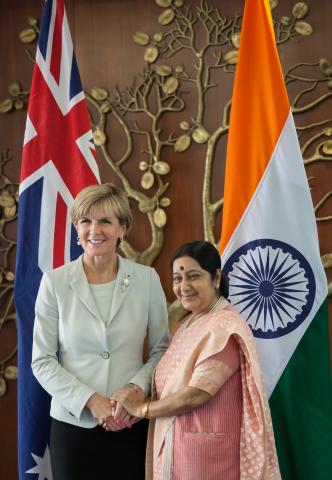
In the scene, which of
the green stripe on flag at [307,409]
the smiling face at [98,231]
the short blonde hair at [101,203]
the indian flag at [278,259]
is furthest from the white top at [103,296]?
the green stripe on flag at [307,409]

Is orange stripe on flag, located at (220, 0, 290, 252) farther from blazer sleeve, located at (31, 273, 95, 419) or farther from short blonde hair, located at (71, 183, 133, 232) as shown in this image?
blazer sleeve, located at (31, 273, 95, 419)

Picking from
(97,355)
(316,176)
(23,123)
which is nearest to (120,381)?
(97,355)

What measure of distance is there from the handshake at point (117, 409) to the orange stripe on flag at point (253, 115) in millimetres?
780

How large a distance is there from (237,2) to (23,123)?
1266 millimetres

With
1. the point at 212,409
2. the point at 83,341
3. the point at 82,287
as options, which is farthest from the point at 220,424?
the point at 82,287

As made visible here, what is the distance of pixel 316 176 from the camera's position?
115 inches

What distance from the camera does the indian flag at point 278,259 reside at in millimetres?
2336

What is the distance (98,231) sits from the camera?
6.44 ft

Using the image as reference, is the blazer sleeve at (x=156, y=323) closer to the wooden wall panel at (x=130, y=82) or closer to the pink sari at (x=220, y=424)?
the pink sari at (x=220, y=424)

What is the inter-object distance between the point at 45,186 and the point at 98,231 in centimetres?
75

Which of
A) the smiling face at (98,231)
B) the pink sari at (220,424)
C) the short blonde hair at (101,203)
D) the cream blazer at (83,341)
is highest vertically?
the short blonde hair at (101,203)

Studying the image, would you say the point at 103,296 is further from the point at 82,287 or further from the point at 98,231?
the point at 98,231

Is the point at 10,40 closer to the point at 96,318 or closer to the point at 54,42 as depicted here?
the point at 54,42

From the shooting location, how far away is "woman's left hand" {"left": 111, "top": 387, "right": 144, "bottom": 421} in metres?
1.88
